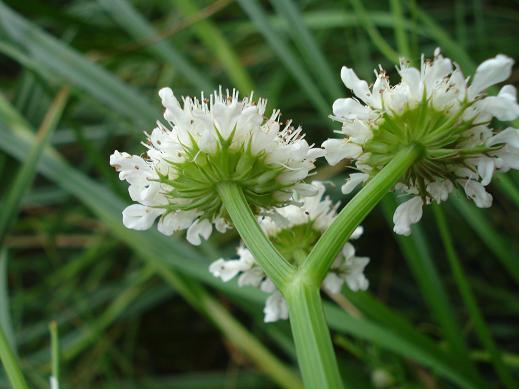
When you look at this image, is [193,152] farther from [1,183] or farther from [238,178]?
[1,183]

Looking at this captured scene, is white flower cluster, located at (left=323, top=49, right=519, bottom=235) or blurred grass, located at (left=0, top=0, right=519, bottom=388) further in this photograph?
blurred grass, located at (left=0, top=0, right=519, bottom=388)

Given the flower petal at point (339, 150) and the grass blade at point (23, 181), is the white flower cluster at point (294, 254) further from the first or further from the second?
the grass blade at point (23, 181)

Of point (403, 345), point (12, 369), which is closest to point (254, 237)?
point (12, 369)

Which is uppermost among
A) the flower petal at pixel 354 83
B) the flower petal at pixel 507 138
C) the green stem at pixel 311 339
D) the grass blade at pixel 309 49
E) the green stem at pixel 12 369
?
the grass blade at pixel 309 49

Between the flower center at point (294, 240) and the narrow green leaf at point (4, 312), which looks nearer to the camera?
the flower center at point (294, 240)

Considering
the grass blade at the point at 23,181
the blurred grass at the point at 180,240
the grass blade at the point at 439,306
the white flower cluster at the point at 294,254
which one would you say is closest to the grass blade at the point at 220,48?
the blurred grass at the point at 180,240

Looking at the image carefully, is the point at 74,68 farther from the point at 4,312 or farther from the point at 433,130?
the point at 433,130

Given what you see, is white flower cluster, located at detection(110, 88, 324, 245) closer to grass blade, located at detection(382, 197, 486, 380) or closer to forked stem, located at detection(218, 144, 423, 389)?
forked stem, located at detection(218, 144, 423, 389)

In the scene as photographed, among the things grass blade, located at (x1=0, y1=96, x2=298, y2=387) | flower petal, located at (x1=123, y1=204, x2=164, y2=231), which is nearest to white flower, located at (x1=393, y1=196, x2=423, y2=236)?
flower petal, located at (x1=123, y1=204, x2=164, y2=231)
